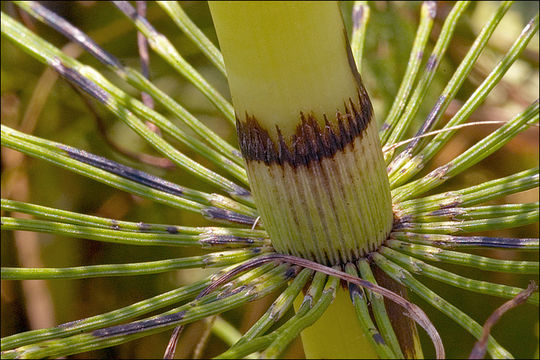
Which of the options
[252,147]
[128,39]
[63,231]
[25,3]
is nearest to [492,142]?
[252,147]

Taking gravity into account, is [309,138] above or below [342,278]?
above

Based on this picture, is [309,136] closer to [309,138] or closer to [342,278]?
[309,138]

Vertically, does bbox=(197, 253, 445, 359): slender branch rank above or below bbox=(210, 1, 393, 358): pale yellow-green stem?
below

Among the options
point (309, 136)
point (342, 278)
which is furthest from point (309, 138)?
point (342, 278)

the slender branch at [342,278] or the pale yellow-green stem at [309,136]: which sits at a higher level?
the pale yellow-green stem at [309,136]

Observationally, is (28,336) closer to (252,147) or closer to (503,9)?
(252,147)
